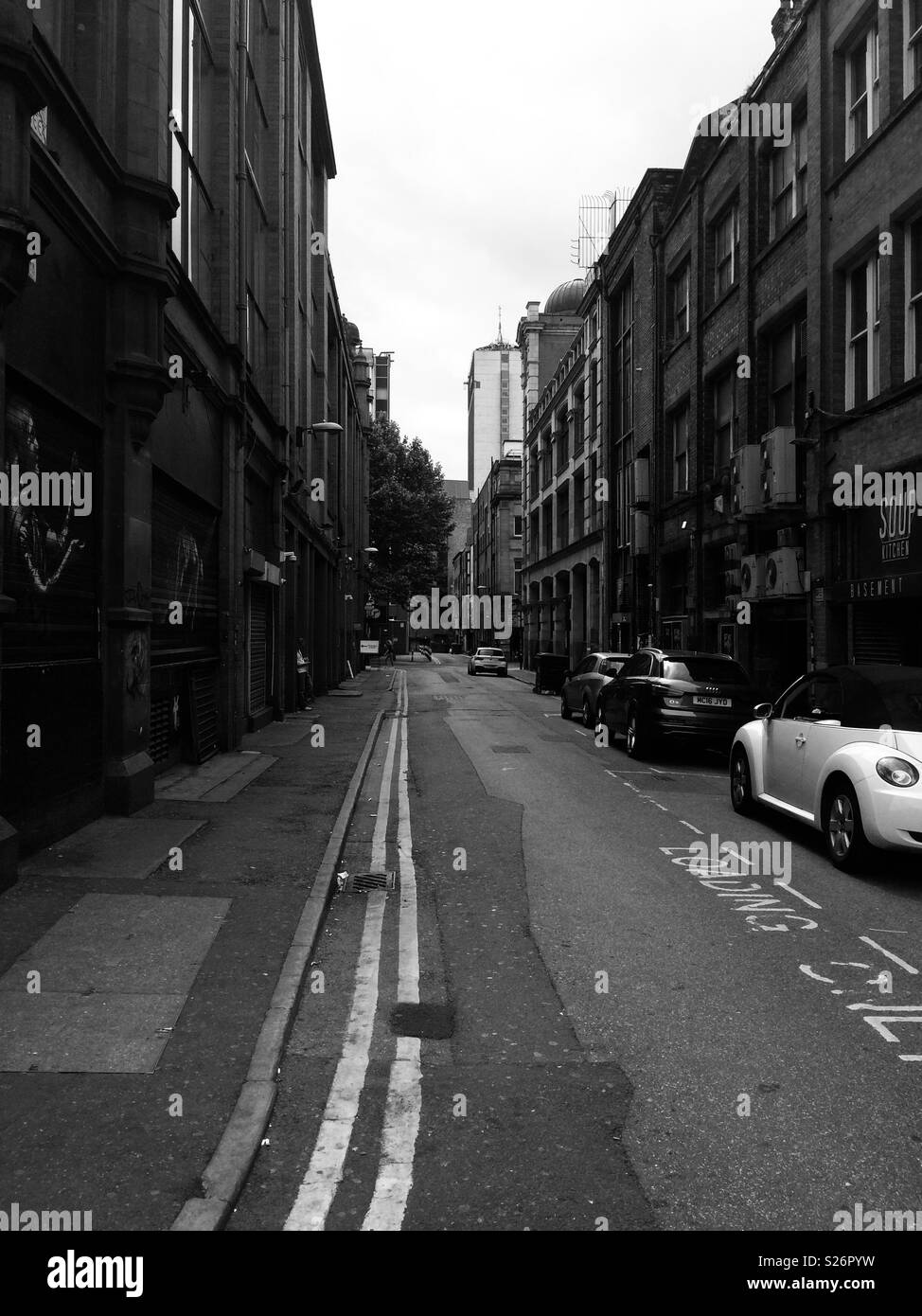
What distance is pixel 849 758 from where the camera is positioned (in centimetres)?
769

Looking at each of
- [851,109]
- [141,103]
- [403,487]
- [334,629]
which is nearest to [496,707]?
[334,629]

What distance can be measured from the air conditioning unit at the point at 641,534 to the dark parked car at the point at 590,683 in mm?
8531

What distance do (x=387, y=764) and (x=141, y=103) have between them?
892cm

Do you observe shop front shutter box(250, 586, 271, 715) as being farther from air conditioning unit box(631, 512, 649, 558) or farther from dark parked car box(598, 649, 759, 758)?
air conditioning unit box(631, 512, 649, 558)

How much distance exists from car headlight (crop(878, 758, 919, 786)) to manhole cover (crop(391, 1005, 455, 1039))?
403cm

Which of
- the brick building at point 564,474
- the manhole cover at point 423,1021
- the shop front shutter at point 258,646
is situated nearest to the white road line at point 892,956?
the manhole cover at point 423,1021

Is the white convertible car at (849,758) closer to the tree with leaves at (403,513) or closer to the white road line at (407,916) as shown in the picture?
the white road line at (407,916)

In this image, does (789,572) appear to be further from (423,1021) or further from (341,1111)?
(341,1111)

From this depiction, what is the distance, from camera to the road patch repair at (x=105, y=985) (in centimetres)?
434

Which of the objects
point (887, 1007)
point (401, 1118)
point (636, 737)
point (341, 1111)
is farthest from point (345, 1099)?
point (636, 737)

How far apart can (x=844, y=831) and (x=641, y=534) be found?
23.1 metres

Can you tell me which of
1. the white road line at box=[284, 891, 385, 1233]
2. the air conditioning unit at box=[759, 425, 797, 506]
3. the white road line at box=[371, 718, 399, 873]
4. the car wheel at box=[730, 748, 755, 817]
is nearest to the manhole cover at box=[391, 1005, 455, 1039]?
the white road line at box=[284, 891, 385, 1233]

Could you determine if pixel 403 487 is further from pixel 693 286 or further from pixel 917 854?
pixel 917 854
